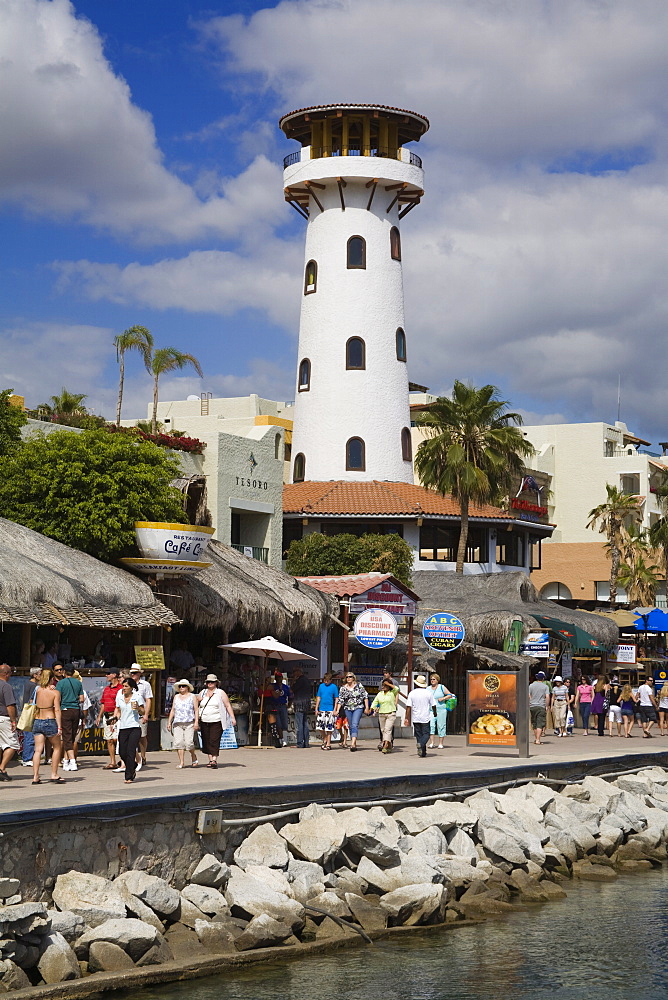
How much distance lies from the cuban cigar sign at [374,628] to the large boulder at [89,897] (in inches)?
591

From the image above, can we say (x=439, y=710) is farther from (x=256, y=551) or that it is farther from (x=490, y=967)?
(x=490, y=967)

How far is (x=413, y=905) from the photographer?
17062 millimetres

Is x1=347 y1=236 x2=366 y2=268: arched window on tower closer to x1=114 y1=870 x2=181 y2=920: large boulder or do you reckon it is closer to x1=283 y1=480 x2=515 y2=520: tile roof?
x1=283 y1=480 x2=515 y2=520: tile roof

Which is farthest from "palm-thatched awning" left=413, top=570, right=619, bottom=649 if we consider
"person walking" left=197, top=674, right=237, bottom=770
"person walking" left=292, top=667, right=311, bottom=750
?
"person walking" left=197, top=674, right=237, bottom=770

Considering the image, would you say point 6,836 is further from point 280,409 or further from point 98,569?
point 280,409

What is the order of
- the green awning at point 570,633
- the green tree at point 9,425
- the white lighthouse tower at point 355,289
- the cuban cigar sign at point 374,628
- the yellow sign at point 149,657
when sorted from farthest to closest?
the white lighthouse tower at point 355,289
the green awning at point 570,633
the green tree at point 9,425
the cuban cigar sign at point 374,628
the yellow sign at point 149,657

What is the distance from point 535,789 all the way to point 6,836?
11.5m

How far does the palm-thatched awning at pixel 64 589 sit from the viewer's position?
22.9 metres

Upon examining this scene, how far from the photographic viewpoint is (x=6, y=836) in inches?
555

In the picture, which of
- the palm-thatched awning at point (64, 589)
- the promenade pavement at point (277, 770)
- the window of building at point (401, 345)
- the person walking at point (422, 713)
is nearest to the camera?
the promenade pavement at point (277, 770)

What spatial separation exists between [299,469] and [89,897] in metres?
40.0

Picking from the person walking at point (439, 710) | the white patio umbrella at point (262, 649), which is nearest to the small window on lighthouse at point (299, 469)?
the person walking at point (439, 710)

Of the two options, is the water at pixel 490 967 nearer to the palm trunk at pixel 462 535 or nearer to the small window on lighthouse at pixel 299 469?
the palm trunk at pixel 462 535

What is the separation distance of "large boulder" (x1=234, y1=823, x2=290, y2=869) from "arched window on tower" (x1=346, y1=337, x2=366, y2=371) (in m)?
36.1
